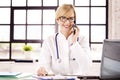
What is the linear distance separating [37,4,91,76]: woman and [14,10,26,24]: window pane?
8.07 ft

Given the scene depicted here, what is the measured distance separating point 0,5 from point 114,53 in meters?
3.82

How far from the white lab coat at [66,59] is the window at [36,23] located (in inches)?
91.9

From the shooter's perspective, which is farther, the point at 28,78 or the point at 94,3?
the point at 94,3

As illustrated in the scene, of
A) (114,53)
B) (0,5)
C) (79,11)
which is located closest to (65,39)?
(114,53)

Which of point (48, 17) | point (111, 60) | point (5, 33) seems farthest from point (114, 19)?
point (111, 60)

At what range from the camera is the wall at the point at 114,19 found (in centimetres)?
443

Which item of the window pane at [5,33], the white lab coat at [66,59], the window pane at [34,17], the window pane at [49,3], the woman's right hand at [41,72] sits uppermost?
the window pane at [49,3]

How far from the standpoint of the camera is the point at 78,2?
4906 mm

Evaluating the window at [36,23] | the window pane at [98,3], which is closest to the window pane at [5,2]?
the window at [36,23]

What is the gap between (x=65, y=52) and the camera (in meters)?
2.53

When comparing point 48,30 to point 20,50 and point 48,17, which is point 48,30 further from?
point 20,50

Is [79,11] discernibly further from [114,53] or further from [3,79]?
[114,53]

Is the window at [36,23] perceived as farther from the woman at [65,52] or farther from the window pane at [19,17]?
the woman at [65,52]

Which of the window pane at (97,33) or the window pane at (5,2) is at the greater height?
the window pane at (5,2)
